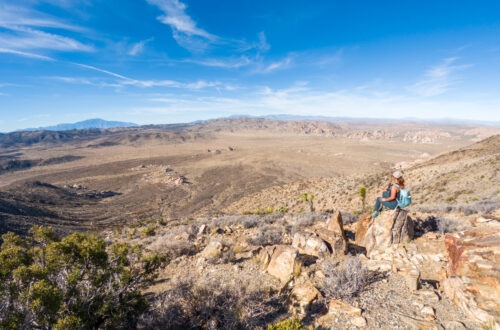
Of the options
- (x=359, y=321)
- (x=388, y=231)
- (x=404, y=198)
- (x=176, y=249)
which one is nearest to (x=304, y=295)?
(x=359, y=321)

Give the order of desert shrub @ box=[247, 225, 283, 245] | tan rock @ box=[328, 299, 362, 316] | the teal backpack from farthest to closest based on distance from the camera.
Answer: desert shrub @ box=[247, 225, 283, 245]
the teal backpack
tan rock @ box=[328, 299, 362, 316]

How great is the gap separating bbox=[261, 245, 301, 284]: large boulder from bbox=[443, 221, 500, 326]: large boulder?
291 centimetres

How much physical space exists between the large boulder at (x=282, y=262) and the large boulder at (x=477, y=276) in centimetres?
291

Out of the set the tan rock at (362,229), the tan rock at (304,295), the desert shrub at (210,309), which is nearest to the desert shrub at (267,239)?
the tan rock at (362,229)

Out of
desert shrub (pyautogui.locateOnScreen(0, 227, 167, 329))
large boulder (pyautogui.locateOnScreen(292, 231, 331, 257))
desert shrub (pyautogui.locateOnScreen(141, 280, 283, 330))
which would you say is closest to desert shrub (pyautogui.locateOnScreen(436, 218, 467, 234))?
large boulder (pyautogui.locateOnScreen(292, 231, 331, 257))

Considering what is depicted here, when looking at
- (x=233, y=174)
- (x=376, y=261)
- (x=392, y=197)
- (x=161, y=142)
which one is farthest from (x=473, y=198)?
(x=161, y=142)

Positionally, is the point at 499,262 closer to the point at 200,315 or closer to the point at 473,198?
the point at 200,315

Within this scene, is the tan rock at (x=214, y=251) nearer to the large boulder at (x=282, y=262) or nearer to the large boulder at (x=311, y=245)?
the large boulder at (x=282, y=262)

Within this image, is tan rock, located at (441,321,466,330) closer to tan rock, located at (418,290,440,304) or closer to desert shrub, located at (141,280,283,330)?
tan rock, located at (418,290,440,304)

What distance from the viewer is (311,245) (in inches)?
269

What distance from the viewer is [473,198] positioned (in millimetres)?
14602

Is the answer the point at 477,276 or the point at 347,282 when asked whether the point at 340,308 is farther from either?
the point at 477,276

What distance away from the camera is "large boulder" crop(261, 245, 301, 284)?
5.62 metres

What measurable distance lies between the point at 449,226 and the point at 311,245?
5.03m
